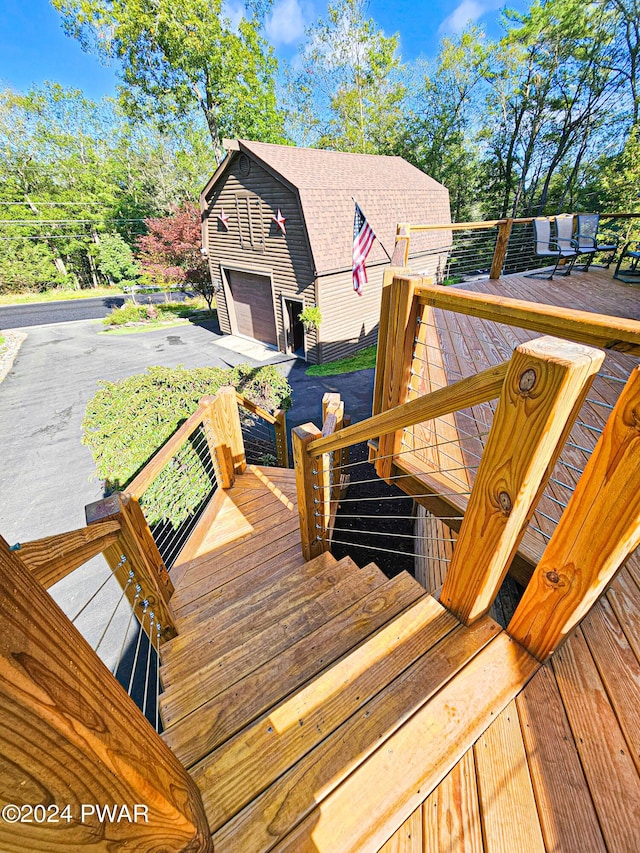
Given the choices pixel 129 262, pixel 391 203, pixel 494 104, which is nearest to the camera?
pixel 391 203

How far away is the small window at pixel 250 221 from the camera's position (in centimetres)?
1096

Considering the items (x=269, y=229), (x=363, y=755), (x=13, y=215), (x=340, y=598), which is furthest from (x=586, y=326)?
(x=13, y=215)

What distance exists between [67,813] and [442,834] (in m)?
0.98

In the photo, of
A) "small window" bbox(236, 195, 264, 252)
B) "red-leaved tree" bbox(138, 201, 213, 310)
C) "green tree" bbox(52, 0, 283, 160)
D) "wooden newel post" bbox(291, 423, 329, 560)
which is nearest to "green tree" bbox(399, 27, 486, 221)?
"green tree" bbox(52, 0, 283, 160)

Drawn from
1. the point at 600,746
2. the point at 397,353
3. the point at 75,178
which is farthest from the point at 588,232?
the point at 75,178

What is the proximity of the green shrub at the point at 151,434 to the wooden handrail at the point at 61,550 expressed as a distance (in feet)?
6.08

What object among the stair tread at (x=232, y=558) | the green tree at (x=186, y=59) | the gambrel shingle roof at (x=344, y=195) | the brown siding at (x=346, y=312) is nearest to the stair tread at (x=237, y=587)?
the stair tread at (x=232, y=558)

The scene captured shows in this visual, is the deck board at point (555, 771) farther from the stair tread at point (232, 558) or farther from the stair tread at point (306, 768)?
the stair tread at point (232, 558)

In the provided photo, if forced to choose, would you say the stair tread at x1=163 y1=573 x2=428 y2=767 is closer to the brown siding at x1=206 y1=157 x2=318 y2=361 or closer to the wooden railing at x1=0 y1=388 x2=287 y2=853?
the wooden railing at x1=0 y1=388 x2=287 y2=853

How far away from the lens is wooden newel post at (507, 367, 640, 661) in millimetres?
890

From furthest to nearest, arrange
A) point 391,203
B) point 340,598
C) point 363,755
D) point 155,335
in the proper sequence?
point 155,335, point 391,203, point 340,598, point 363,755

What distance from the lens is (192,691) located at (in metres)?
1.56

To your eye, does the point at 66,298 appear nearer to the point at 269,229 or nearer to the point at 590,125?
the point at 269,229

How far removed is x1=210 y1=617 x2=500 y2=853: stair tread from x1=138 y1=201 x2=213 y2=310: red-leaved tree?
57.4ft
